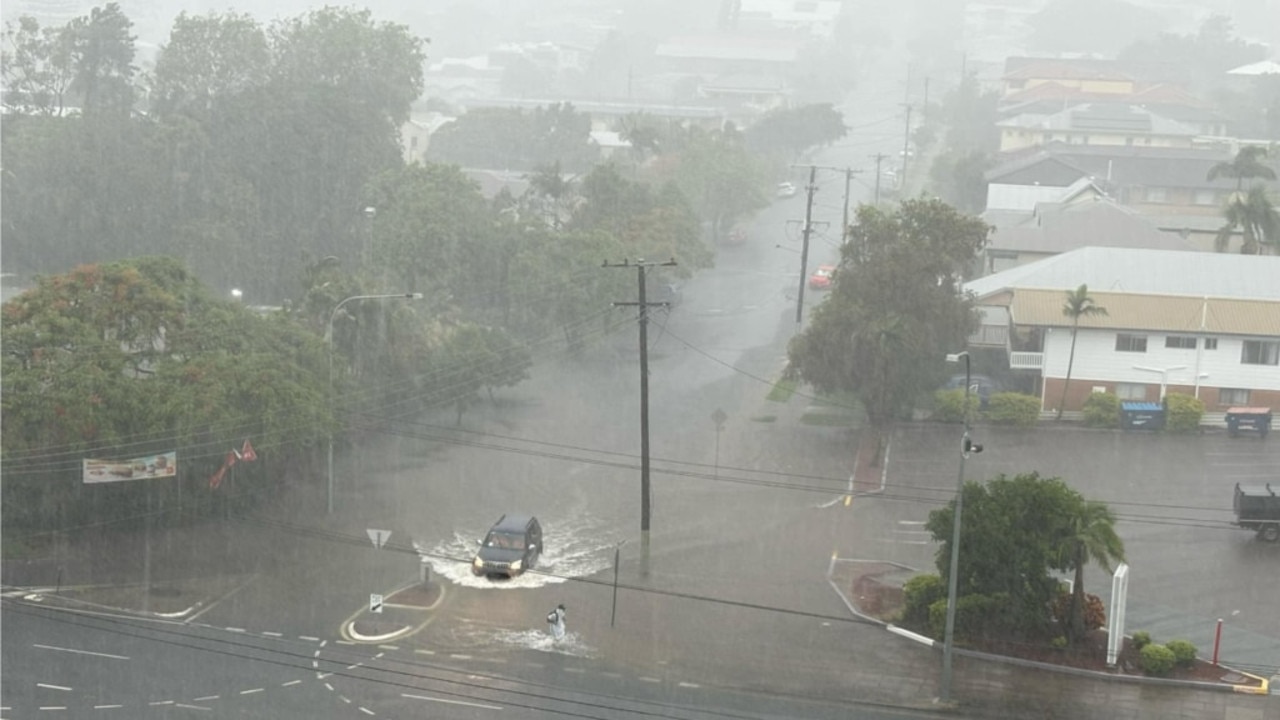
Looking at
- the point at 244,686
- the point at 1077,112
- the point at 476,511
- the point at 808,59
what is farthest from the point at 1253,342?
the point at 808,59

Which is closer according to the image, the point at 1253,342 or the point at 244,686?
the point at 244,686

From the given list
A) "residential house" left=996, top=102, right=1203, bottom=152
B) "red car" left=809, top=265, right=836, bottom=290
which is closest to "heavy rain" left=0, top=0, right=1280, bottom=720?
"red car" left=809, top=265, right=836, bottom=290

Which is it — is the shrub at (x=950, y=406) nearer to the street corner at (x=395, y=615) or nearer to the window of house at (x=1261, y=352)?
the window of house at (x=1261, y=352)

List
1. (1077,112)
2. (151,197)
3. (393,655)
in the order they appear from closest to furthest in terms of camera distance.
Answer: (393,655) < (151,197) < (1077,112)

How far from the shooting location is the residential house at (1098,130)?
9394cm

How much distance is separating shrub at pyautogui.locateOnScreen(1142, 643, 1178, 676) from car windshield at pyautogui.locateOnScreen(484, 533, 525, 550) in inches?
463

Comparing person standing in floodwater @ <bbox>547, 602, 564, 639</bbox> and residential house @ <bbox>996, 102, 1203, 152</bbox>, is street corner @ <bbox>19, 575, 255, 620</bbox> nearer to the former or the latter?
person standing in floodwater @ <bbox>547, 602, 564, 639</bbox>

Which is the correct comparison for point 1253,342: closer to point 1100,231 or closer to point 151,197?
point 1100,231

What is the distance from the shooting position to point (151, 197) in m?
61.8

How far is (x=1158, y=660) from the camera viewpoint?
25016mm

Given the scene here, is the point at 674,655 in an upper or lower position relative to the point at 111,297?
lower

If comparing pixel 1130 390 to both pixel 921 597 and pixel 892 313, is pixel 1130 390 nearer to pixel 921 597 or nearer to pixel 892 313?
pixel 892 313

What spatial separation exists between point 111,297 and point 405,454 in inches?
322

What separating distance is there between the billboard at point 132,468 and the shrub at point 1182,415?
25.6 meters
